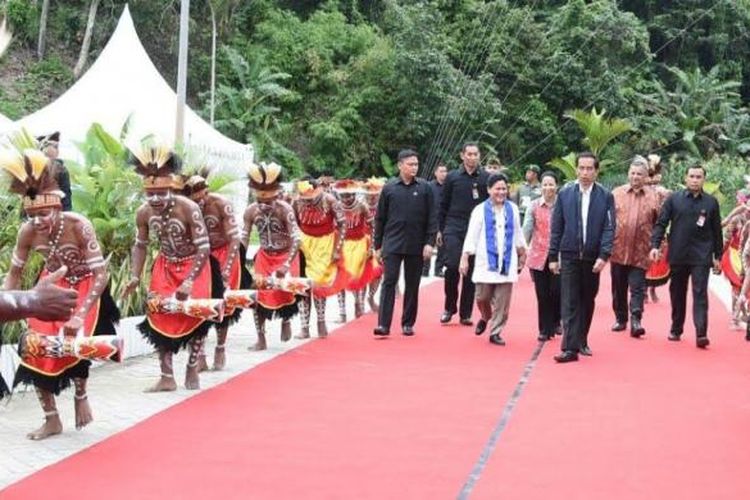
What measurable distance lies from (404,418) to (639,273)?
5.09 metres

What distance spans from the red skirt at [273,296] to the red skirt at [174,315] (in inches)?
74.4

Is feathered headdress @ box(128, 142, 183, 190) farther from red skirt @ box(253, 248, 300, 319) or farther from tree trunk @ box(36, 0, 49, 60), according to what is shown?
tree trunk @ box(36, 0, 49, 60)

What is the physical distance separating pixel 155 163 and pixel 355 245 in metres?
5.25

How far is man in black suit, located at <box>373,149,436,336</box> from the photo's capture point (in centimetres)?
1084

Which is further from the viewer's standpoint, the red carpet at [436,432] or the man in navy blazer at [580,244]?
the man in navy blazer at [580,244]

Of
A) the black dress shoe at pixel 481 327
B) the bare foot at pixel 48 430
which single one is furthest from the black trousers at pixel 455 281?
the bare foot at pixel 48 430

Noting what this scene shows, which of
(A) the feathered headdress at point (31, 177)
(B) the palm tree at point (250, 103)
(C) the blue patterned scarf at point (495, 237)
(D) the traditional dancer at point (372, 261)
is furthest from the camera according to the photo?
(B) the palm tree at point (250, 103)

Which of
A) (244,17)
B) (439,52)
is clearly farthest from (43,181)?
(244,17)

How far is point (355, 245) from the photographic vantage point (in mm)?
12508

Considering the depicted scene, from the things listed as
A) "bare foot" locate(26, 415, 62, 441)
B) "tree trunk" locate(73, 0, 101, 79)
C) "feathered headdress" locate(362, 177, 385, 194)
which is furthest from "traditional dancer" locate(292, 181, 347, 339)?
"tree trunk" locate(73, 0, 101, 79)

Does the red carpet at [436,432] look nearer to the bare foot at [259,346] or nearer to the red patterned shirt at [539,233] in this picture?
the bare foot at [259,346]

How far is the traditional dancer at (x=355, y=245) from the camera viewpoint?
12.2 metres

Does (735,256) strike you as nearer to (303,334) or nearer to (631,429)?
(303,334)

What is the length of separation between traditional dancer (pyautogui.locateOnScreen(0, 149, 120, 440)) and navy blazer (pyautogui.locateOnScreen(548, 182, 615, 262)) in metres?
4.30
